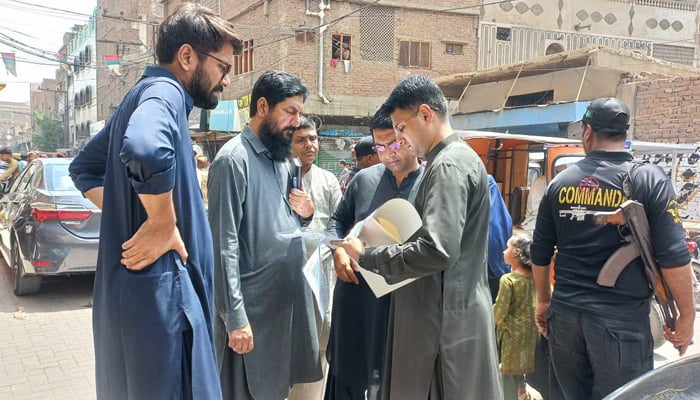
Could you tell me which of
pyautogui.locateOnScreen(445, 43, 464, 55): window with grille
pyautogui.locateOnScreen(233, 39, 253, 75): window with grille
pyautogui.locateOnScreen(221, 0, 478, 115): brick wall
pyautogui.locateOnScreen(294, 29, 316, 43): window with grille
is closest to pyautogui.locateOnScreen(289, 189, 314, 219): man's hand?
pyautogui.locateOnScreen(221, 0, 478, 115): brick wall

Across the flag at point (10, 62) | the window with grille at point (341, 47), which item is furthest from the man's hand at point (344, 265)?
the flag at point (10, 62)

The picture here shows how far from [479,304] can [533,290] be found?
1.56 m

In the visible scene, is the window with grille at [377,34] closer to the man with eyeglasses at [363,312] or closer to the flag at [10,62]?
the flag at [10,62]

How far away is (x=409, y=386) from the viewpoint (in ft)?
6.91

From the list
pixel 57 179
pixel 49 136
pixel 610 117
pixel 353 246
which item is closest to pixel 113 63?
pixel 57 179

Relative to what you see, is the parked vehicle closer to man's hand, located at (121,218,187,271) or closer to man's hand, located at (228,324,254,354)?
man's hand, located at (228,324,254,354)

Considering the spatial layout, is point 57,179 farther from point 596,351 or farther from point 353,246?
point 596,351

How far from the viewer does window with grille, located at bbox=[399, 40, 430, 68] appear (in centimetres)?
2077

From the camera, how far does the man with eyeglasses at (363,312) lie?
270 cm

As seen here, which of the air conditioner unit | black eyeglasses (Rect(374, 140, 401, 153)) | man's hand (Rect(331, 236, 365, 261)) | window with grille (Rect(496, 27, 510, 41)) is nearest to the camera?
man's hand (Rect(331, 236, 365, 261))

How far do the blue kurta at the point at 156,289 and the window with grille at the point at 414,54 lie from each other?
20.0 metres

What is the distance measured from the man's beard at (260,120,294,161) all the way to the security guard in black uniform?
140cm

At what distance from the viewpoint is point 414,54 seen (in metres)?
20.9

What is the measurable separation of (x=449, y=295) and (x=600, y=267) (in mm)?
902
